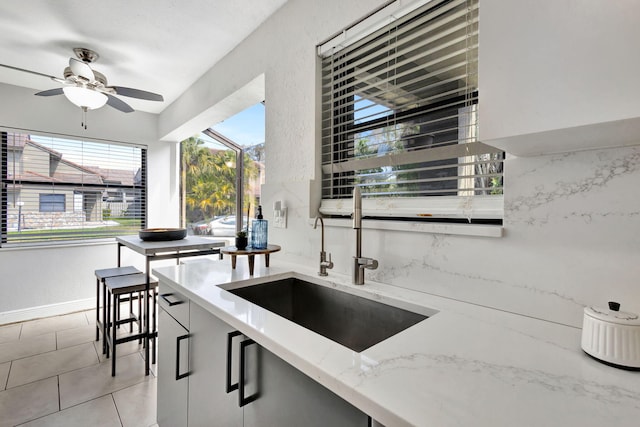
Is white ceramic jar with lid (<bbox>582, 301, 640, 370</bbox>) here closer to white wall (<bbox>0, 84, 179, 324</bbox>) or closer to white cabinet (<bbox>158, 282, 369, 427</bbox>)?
white cabinet (<bbox>158, 282, 369, 427</bbox>)

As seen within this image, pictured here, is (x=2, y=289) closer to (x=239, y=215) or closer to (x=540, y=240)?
(x=239, y=215)

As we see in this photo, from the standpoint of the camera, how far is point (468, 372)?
0.65m

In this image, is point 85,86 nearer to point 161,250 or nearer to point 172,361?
point 161,250

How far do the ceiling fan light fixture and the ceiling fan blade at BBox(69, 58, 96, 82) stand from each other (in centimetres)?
15

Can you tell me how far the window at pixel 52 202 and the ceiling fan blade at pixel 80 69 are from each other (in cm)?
191

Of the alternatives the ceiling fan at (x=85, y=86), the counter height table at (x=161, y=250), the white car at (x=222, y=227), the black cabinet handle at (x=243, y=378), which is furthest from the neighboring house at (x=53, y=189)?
the black cabinet handle at (x=243, y=378)

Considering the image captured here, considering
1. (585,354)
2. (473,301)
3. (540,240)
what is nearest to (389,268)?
(473,301)

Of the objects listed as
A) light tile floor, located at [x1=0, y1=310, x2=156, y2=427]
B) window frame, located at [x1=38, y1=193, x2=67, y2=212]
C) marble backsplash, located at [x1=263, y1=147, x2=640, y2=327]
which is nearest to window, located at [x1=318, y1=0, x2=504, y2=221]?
marble backsplash, located at [x1=263, y1=147, x2=640, y2=327]

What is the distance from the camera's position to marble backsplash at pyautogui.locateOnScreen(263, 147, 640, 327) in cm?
82

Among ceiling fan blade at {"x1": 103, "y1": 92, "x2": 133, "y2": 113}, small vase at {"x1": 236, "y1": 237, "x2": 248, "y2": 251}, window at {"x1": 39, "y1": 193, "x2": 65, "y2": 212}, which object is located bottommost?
small vase at {"x1": 236, "y1": 237, "x2": 248, "y2": 251}

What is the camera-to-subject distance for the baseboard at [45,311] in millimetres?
3343

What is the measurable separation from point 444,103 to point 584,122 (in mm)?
725

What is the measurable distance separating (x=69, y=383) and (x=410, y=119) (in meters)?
2.78

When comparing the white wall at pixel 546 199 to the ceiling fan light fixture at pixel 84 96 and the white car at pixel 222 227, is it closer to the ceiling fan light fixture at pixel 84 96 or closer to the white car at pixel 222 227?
the ceiling fan light fixture at pixel 84 96
